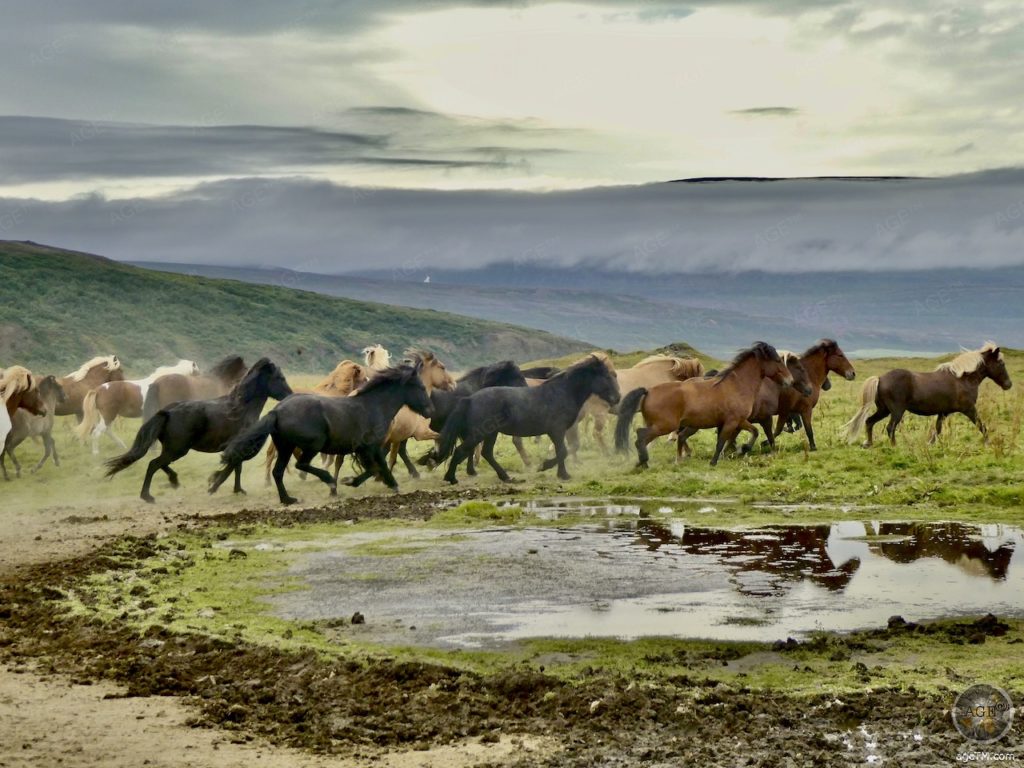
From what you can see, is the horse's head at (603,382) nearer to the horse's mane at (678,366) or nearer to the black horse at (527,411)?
the black horse at (527,411)

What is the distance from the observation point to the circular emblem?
7.25m

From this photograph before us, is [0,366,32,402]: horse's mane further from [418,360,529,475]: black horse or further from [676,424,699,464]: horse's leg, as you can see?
[676,424,699,464]: horse's leg

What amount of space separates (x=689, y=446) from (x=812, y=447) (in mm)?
2081

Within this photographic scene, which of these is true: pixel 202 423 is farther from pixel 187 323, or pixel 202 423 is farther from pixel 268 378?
pixel 187 323

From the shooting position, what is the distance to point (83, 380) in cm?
3009

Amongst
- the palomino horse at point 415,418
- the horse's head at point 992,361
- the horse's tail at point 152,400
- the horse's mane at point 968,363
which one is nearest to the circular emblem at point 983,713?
the palomino horse at point 415,418

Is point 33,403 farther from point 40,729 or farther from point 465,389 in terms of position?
point 40,729

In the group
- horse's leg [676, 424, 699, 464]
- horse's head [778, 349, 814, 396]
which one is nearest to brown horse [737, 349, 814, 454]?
horse's head [778, 349, 814, 396]

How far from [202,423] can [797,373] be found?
10.2 metres

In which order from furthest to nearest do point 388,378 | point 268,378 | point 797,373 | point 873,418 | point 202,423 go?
point 873,418 → point 797,373 → point 268,378 → point 388,378 → point 202,423

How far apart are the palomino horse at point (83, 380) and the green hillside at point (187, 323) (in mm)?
81858


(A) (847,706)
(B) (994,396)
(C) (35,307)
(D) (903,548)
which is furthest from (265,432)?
(C) (35,307)

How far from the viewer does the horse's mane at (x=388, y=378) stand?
19844 mm

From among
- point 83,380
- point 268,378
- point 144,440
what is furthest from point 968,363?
point 83,380
